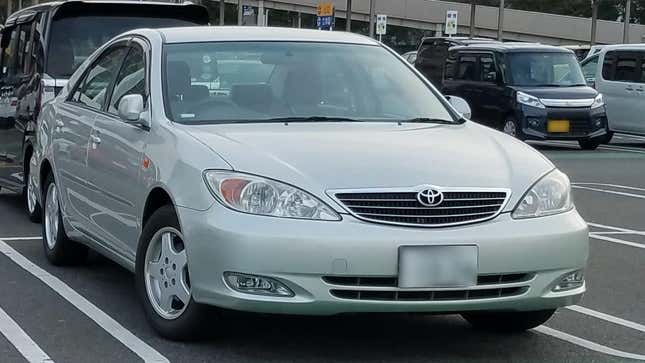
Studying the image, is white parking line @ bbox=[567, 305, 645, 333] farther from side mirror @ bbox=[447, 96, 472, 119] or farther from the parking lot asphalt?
side mirror @ bbox=[447, 96, 472, 119]

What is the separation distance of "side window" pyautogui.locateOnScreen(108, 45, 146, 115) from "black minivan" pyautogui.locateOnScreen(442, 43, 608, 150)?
12.9 m

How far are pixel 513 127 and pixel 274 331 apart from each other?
1382 centimetres

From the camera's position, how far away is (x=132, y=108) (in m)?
5.84

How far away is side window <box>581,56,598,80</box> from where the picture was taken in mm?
22008

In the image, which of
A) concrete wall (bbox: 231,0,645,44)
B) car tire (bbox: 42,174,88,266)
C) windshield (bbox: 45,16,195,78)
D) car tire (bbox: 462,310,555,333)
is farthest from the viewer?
concrete wall (bbox: 231,0,645,44)

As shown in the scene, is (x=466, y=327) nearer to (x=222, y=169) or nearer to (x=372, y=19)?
(x=222, y=169)

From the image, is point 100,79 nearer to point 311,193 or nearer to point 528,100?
point 311,193

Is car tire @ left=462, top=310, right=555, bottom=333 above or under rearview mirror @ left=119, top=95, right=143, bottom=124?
under

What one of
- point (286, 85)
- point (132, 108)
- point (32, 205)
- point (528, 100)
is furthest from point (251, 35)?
point (528, 100)

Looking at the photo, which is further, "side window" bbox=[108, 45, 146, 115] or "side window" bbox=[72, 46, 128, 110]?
"side window" bbox=[72, 46, 128, 110]

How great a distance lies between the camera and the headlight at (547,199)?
202 inches

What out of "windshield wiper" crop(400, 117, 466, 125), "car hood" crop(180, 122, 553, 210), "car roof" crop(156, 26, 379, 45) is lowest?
"car hood" crop(180, 122, 553, 210)

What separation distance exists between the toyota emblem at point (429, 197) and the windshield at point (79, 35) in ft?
18.5

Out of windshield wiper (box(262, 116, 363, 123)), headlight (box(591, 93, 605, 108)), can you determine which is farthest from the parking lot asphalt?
headlight (box(591, 93, 605, 108))
